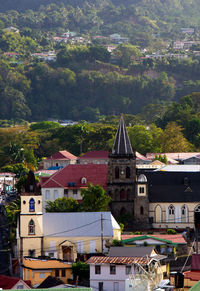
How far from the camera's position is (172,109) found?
6816 inches

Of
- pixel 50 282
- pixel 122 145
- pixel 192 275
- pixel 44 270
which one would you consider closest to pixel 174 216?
pixel 122 145

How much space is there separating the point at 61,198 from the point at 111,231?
42.2ft

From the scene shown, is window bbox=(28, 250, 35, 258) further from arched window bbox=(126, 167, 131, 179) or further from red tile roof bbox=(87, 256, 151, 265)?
arched window bbox=(126, 167, 131, 179)

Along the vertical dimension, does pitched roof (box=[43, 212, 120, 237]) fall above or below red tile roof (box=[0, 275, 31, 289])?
above

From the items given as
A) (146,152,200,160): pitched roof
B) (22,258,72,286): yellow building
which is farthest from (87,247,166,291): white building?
(146,152,200,160): pitched roof

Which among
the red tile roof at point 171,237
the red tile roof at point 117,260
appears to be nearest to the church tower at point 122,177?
the red tile roof at point 171,237

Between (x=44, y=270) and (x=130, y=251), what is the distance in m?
5.63

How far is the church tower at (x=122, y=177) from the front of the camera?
316 feet

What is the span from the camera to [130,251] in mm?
75688

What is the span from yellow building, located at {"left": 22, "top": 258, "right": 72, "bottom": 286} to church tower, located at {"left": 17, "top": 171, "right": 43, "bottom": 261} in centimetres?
538

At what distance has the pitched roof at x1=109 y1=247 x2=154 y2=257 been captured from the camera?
74625 millimetres

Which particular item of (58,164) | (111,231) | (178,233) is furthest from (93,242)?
(58,164)

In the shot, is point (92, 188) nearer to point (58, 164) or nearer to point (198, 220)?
point (198, 220)

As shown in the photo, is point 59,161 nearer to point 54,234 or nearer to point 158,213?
point 158,213
